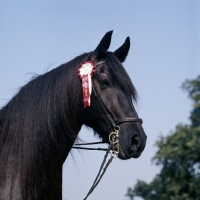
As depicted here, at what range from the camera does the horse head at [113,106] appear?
5254 millimetres

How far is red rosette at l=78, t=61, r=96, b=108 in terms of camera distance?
540cm

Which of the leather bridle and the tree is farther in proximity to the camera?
the tree

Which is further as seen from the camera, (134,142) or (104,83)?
(104,83)

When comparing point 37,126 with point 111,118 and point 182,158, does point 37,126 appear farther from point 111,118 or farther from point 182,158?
point 182,158

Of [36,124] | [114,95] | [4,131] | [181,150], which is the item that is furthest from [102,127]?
[181,150]

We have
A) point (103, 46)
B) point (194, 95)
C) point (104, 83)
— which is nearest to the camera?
point (104, 83)

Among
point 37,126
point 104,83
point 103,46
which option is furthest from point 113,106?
point 37,126

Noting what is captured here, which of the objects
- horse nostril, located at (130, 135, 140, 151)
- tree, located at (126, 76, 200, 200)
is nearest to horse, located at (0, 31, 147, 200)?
horse nostril, located at (130, 135, 140, 151)

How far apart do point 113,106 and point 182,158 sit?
1517 inches

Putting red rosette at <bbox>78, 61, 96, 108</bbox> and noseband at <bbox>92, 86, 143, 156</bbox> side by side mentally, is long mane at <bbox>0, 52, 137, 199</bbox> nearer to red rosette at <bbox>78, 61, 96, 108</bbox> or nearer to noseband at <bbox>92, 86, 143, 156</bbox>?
red rosette at <bbox>78, 61, 96, 108</bbox>

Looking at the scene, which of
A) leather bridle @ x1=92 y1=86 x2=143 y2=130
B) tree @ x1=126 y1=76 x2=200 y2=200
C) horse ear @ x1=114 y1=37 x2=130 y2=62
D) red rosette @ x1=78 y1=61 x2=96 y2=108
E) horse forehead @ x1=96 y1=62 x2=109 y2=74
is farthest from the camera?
tree @ x1=126 y1=76 x2=200 y2=200

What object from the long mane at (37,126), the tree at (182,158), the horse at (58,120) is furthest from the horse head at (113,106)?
the tree at (182,158)

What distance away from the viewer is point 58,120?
214 inches

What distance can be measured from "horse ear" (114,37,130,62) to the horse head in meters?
0.25
